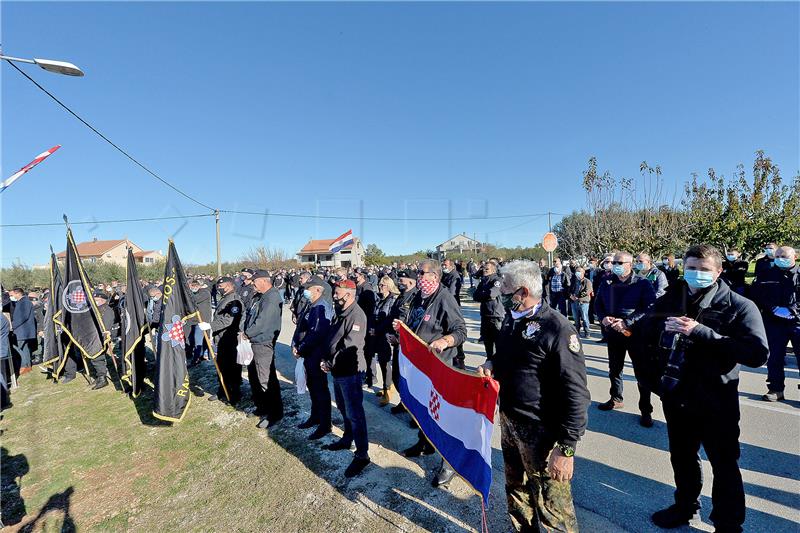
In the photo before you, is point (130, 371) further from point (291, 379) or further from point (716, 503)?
point (716, 503)

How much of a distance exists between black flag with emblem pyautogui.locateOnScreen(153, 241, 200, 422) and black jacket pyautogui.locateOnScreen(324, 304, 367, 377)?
111 inches

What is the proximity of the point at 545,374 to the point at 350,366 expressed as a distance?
2.09 meters

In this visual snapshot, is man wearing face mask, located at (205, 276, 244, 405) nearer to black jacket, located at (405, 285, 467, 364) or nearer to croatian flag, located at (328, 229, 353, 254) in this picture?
black jacket, located at (405, 285, 467, 364)

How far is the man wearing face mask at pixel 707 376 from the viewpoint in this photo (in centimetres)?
220

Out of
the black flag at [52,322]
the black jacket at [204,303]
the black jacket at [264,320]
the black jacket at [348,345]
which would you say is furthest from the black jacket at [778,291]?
the black flag at [52,322]

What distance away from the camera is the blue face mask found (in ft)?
7.88

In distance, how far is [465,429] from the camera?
8.27 feet

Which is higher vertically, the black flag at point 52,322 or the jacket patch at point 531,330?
the jacket patch at point 531,330

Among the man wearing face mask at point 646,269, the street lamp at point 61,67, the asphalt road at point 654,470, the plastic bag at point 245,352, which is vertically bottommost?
the asphalt road at point 654,470

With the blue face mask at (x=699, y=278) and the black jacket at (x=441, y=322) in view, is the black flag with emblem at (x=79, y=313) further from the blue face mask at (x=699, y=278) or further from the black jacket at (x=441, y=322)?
the blue face mask at (x=699, y=278)

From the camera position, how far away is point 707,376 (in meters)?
2.31

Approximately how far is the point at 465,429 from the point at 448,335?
109 centimetres

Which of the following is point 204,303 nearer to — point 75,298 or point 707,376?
point 75,298

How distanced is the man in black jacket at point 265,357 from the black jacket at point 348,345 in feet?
4.92
